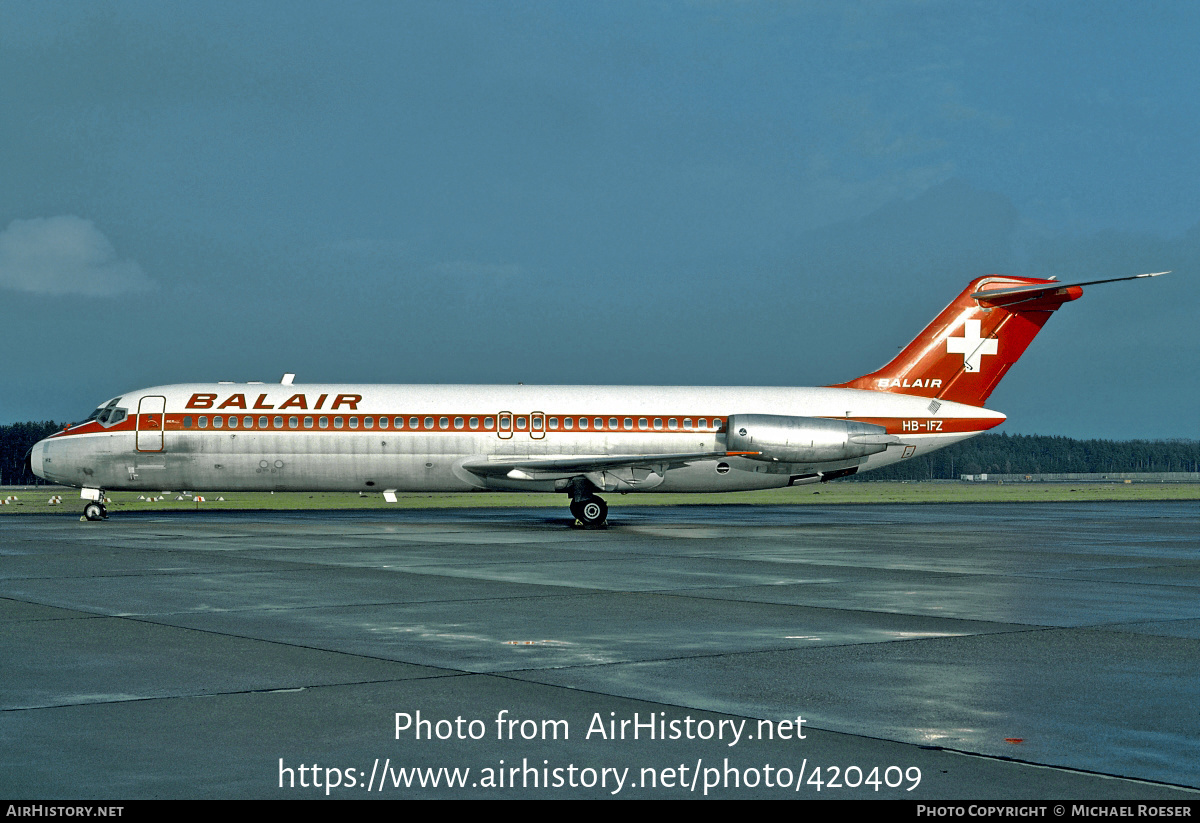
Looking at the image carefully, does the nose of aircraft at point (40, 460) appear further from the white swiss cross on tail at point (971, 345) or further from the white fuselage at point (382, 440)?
the white swiss cross on tail at point (971, 345)

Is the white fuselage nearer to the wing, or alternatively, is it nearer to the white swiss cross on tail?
the wing

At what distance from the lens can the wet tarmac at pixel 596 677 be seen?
6.24 metres

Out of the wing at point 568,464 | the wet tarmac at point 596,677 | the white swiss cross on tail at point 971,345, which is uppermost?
the white swiss cross on tail at point 971,345

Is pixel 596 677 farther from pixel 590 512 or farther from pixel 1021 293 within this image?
pixel 1021 293

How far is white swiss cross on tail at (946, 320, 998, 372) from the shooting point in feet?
109

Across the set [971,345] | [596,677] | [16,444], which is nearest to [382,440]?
[971,345]

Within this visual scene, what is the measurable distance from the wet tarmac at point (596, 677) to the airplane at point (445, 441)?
10.5 m

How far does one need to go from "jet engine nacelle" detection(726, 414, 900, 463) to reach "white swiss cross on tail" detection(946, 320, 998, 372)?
4189 millimetres

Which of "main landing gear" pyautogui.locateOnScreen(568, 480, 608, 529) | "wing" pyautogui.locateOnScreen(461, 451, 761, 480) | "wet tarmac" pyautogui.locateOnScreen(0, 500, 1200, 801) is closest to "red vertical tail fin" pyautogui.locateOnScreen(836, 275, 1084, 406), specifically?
"wing" pyautogui.locateOnScreen(461, 451, 761, 480)

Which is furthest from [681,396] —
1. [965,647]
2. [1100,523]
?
[965,647]

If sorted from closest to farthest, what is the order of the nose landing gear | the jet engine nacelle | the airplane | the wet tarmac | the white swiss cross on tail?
the wet tarmac, the nose landing gear, the jet engine nacelle, the airplane, the white swiss cross on tail

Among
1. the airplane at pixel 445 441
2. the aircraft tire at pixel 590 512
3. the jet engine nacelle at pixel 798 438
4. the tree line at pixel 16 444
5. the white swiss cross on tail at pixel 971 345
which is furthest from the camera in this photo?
the tree line at pixel 16 444

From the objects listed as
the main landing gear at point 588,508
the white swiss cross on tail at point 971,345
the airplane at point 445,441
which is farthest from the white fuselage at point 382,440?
the white swiss cross on tail at point 971,345

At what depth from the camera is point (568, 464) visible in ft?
95.6
